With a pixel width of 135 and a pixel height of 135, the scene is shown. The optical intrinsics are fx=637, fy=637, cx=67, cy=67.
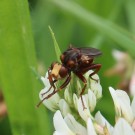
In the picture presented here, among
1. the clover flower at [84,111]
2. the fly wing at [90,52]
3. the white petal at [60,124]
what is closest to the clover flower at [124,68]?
the fly wing at [90,52]

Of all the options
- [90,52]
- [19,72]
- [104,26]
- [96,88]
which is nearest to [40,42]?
[104,26]

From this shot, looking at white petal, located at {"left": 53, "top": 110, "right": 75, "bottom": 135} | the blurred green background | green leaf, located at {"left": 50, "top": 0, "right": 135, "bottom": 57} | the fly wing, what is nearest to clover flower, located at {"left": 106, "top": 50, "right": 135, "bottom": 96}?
the blurred green background

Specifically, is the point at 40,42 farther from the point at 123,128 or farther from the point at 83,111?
the point at 123,128

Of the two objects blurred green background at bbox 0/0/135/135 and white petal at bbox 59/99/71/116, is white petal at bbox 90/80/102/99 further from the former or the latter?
blurred green background at bbox 0/0/135/135

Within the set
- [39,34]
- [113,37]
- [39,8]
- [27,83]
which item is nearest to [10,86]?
[27,83]

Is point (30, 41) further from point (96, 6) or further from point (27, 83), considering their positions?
point (96, 6)

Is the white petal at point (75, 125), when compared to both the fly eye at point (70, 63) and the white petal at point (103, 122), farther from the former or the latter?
the fly eye at point (70, 63)
